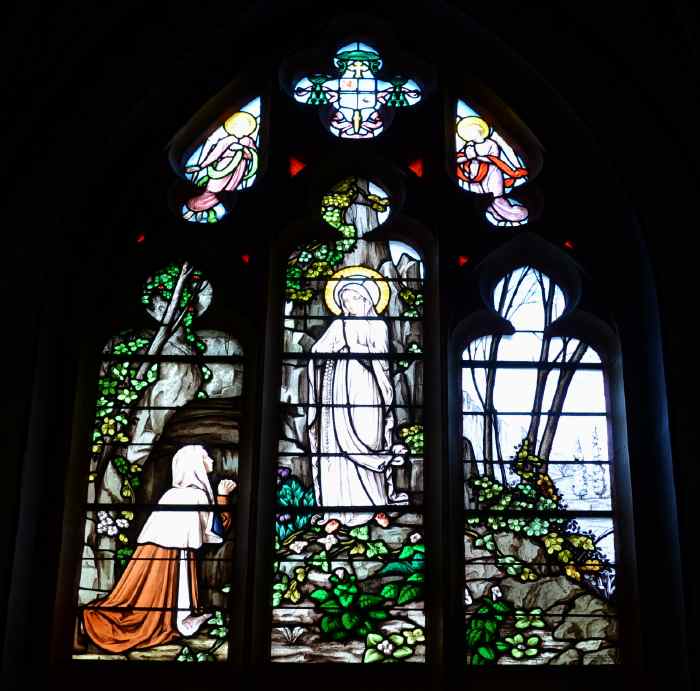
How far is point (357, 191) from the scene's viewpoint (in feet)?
28.9

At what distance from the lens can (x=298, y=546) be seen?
7.80 metres

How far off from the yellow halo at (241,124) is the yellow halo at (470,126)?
118 centimetres

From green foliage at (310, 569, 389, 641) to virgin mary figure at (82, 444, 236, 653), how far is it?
1.87ft

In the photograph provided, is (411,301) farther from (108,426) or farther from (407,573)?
(108,426)

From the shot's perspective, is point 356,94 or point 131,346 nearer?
point 131,346

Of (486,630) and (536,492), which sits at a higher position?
(536,492)

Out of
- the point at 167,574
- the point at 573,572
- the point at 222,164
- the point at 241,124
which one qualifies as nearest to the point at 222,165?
the point at 222,164

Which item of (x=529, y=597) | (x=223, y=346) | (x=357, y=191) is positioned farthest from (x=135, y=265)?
(x=529, y=597)

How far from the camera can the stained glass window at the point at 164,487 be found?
301 inches

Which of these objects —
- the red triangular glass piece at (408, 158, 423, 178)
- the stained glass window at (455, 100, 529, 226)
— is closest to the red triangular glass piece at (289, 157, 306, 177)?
the red triangular glass piece at (408, 158, 423, 178)

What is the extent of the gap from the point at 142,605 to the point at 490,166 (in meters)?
3.12

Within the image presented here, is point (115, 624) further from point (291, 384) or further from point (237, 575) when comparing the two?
point (291, 384)

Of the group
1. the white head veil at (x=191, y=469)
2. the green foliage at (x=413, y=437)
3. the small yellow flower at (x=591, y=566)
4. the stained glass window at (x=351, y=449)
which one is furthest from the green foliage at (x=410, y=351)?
the small yellow flower at (x=591, y=566)

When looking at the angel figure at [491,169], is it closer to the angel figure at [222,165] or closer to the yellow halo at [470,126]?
the yellow halo at [470,126]
